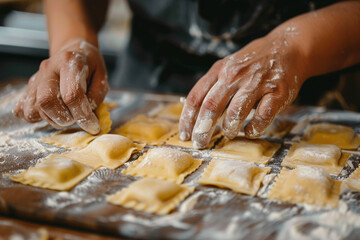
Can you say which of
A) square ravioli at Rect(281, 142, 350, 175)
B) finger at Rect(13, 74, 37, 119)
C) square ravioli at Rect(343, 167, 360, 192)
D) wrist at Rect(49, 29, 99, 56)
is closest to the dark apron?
wrist at Rect(49, 29, 99, 56)

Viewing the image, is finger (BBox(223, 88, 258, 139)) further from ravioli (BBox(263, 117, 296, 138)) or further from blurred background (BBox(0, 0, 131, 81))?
blurred background (BBox(0, 0, 131, 81))

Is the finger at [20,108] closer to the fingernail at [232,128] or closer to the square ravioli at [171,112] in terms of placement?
the square ravioli at [171,112]

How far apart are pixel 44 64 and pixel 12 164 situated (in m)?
0.66

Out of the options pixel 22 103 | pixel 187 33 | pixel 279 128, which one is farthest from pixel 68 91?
pixel 279 128

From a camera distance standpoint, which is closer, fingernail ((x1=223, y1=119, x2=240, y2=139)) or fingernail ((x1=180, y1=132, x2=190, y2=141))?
fingernail ((x1=223, y1=119, x2=240, y2=139))

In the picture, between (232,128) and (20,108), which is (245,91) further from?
(20,108)

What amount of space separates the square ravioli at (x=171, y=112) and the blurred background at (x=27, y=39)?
196 centimetres

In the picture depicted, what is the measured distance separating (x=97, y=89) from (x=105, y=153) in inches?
19.8

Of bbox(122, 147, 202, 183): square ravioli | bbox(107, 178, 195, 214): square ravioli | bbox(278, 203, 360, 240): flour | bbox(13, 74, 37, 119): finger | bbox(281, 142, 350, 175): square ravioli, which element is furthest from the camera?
bbox(13, 74, 37, 119): finger

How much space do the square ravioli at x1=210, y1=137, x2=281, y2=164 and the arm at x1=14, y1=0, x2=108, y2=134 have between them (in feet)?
2.43

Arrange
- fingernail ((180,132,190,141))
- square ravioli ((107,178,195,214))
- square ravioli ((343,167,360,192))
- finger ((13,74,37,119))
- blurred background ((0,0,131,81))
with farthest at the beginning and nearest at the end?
1. blurred background ((0,0,131,81))
2. finger ((13,74,37,119))
3. fingernail ((180,132,190,141))
4. square ravioli ((343,167,360,192))
5. square ravioli ((107,178,195,214))

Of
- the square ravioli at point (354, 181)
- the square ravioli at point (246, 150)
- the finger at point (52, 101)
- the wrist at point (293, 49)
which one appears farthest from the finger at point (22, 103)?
the square ravioli at point (354, 181)

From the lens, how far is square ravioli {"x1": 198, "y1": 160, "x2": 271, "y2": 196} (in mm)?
1604

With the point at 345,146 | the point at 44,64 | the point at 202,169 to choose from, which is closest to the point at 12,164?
the point at 44,64
